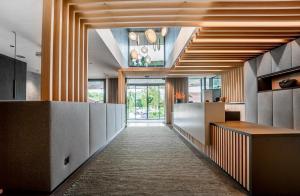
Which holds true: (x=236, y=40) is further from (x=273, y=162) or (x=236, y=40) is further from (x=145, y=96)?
(x=145, y=96)

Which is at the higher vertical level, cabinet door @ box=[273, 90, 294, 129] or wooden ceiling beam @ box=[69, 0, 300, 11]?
wooden ceiling beam @ box=[69, 0, 300, 11]

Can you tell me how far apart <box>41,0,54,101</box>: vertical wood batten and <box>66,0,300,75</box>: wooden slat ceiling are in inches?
27.9

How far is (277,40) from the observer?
6.06 metres

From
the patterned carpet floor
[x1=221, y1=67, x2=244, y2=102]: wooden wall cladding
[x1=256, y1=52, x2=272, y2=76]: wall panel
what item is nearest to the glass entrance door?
[x1=221, y1=67, x2=244, y2=102]: wooden wall cladding

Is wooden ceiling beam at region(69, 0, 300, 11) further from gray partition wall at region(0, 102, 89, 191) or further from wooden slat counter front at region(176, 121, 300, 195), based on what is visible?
wooden slat counter front at region(176, 121, 300, 195)

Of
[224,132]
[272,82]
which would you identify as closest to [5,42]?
[224,132]

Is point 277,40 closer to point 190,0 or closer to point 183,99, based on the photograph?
point 190,0

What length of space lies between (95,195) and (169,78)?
1268 cm

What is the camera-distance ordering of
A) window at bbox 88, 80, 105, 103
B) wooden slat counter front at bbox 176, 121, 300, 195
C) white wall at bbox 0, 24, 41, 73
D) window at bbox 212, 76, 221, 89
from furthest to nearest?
1. window at bbox 88, 80, 105, 103
2. window at bbox 212, 76, 221, 89
3. white wall at bbox 0, 24, 41, 73
4. wooden slat counter front at bbox 176, 121, 300, 195

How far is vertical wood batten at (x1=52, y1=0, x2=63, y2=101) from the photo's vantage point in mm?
3848

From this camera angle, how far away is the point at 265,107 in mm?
7148

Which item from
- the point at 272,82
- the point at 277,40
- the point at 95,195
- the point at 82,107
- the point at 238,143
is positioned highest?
the point at 277,40

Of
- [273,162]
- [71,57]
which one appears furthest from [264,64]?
[71,57]

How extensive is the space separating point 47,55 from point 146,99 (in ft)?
47.3
